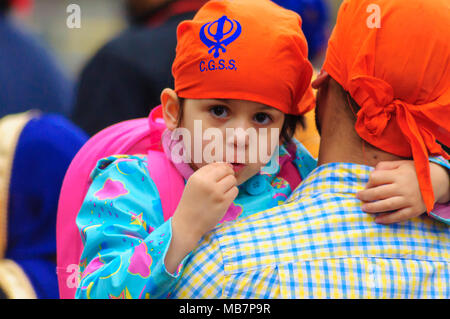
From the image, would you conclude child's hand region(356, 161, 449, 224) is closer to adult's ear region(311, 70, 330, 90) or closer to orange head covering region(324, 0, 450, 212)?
orange head covering region(324, 0, 450, 212)

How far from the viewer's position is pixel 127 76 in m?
2.85

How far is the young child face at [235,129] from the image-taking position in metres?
1.57

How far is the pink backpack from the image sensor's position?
1628 millimetres

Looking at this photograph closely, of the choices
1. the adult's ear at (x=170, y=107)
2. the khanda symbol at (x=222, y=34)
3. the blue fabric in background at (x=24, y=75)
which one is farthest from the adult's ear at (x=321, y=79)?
the blue fabric in background at (x=24, y=75)

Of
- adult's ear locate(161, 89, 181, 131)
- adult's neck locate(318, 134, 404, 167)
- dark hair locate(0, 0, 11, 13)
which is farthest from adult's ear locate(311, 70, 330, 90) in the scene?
dark hair locate(0, 0, 11, 13)

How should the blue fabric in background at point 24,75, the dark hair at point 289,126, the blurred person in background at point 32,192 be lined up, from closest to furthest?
the dark hair at point 289,126 → the blurred person in background at point 32,192 → the blue fabric in background at point 24,75

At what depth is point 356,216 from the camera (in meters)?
1.49

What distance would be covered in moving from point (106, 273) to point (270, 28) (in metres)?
0.69

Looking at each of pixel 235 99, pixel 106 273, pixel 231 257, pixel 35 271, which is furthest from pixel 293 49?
pixel 35 271

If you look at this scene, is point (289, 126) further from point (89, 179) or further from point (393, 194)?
point (89, 179)

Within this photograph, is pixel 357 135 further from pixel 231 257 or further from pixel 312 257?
pixel 231 257

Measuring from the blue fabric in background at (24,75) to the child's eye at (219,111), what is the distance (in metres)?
2.13

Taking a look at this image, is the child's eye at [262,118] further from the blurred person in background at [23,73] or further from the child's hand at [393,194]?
the blurred person in background at [23,73]

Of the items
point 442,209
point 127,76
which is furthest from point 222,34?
point 127,76
